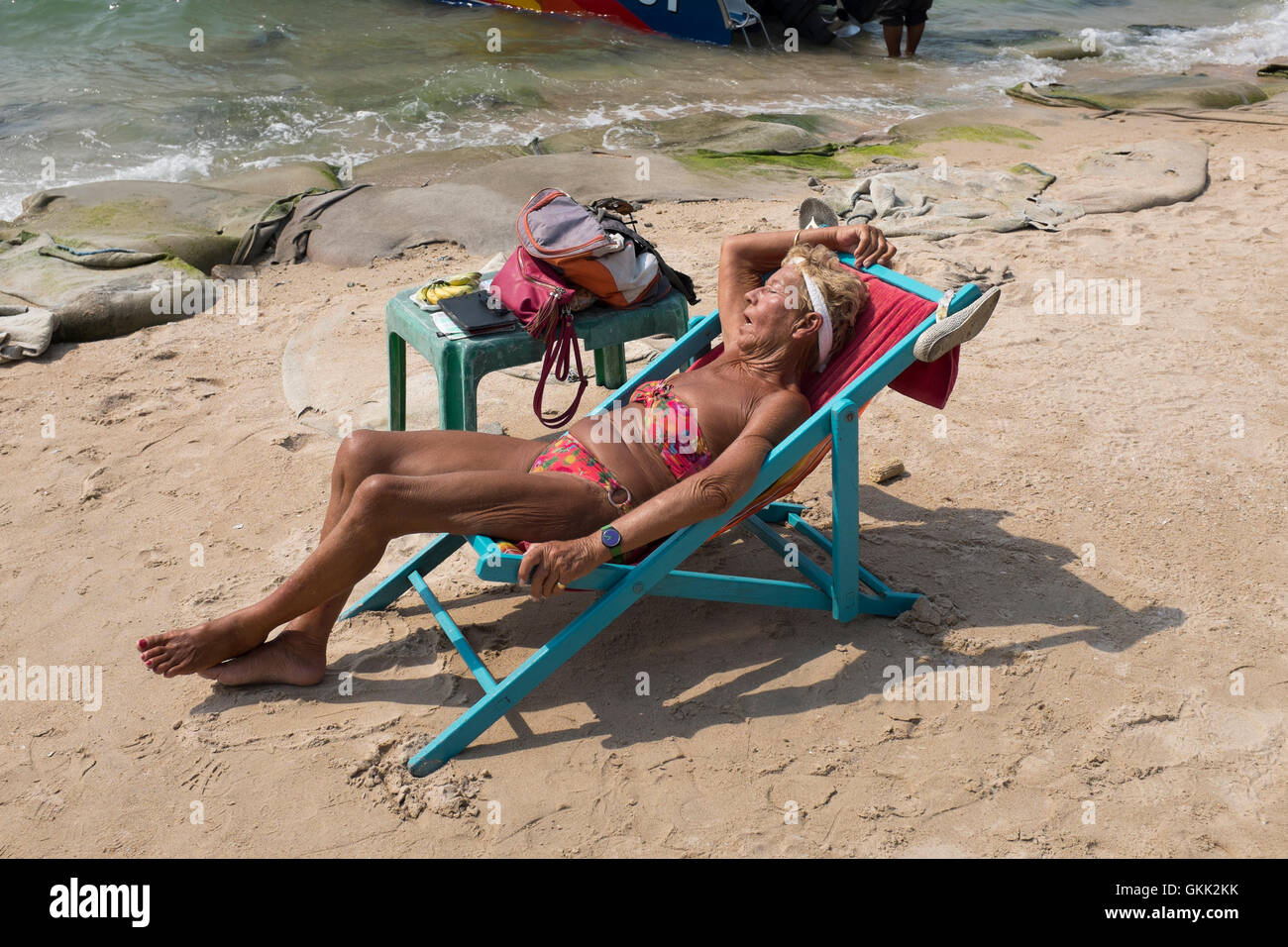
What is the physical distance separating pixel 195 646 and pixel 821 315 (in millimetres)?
2038

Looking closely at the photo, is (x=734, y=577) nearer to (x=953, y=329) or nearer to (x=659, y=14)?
(x=953, y=329)

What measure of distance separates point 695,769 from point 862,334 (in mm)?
1460

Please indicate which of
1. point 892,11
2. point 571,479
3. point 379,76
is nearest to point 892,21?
point 892,11

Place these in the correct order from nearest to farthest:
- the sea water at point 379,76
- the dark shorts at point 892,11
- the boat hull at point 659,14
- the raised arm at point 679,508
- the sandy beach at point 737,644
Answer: the sandy beach at point 737,644, the raised arm at point 679,508, the sea water at point 379,76, the dark shorts at point 892,11, the boat hull at point 659,14

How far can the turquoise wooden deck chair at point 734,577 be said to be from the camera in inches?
108

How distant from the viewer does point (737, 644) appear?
3195 mm

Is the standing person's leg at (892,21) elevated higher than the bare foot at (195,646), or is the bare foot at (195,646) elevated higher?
the standing person's leg at (892,21)

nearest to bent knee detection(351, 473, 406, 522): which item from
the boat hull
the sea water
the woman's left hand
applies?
the woman's left hand

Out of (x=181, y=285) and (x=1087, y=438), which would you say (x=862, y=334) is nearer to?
(x=1087, y=438)

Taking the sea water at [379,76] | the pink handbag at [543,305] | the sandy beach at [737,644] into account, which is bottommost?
the sandy beach at [737,644]

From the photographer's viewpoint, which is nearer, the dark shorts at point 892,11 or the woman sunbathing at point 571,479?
the woman sunbathing at point 571,479

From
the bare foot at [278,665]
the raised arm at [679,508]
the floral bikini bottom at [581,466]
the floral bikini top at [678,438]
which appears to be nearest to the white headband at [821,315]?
the raised arm at [679,508]

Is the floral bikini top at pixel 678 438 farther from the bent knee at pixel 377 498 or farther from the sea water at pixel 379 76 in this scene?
the sea water at pixel 379 76

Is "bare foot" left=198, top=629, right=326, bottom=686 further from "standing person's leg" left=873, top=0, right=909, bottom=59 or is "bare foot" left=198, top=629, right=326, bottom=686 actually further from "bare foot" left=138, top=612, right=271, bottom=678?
"standing person's leg" left=873, top=0, right=909, bottom=59
